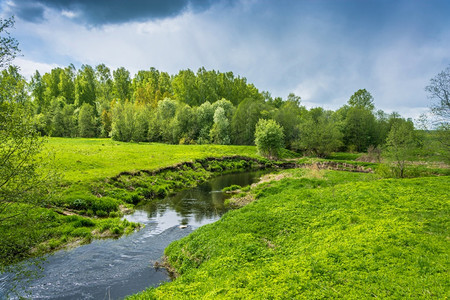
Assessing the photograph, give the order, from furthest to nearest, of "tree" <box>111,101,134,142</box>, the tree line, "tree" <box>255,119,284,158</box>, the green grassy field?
the tree line
"tree" <box>111,101,134,142</box>
"tree" <box>255,119,284,158</box>
the green grassy field

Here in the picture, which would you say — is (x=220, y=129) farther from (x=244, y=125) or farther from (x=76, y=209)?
(x=76, y=209)

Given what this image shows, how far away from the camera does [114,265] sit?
14.0 m

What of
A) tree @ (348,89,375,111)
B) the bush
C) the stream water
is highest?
tree @ (348,89,375,111)

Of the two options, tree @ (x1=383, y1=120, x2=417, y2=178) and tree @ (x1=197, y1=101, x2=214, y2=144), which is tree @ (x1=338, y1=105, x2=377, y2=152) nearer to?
tree @ (x1=197, y1=101, x2=214, y2=144)

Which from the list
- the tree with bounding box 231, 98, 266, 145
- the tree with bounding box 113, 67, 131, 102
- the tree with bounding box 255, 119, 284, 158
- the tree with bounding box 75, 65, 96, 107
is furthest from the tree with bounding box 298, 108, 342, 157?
the tree with bounding box 75, 65, 96, 107

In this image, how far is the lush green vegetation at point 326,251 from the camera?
8289 mm

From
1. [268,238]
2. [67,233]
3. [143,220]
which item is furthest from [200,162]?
[268,238]

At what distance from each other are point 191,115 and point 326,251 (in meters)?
79.1

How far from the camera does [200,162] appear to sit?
49625mm

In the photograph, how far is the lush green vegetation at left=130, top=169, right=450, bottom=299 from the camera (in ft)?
27.2

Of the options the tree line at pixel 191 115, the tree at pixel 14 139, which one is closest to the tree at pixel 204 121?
the tree line at pixel 191 115

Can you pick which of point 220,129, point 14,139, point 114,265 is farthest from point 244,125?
point 14,139

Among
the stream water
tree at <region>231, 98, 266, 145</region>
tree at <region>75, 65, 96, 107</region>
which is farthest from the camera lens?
tree at <region>75, 65, 96, 107</region>

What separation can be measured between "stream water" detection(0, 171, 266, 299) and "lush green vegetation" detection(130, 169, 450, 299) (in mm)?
1704
